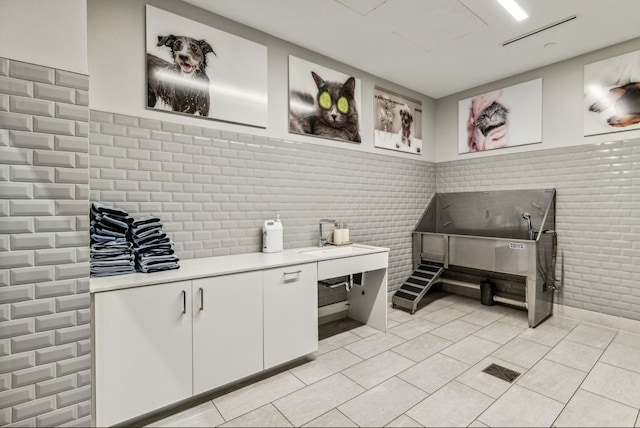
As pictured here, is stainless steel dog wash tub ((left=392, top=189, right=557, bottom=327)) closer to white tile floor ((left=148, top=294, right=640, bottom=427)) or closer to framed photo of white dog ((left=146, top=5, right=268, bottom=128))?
white tile floor ((left=148, top=294, right=640, bottom=427))

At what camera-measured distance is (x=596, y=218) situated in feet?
11.9

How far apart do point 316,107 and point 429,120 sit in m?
2.43

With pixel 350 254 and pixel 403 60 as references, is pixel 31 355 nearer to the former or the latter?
pixel 350 254

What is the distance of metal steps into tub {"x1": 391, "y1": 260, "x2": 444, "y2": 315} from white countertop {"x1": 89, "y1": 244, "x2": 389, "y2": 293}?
1230 mm

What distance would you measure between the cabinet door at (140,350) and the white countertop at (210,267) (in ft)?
0.15

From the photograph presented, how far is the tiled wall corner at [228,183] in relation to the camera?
7.82 ft

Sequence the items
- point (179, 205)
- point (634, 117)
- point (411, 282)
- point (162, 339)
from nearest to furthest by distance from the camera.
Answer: point (162, 339) < point (179, 205) < point (634, 117) < point (411, 282)

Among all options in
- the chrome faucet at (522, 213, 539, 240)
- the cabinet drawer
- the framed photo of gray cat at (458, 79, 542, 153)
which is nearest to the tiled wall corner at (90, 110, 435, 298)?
the cabinet drawer

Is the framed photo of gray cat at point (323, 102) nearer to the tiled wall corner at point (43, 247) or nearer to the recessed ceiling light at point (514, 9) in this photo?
the recessed ceiling light at point (514, 9)

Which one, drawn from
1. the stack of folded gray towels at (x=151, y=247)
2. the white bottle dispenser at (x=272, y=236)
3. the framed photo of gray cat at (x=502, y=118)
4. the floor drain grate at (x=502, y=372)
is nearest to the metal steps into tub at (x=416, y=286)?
the floor drain grate at (x=502, y=372)

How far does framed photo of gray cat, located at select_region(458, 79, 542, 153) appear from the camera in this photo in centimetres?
407

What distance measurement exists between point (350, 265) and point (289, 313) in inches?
33.0

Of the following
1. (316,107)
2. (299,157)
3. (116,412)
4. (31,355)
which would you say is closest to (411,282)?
(299,157)

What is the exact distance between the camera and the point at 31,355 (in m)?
1.62
